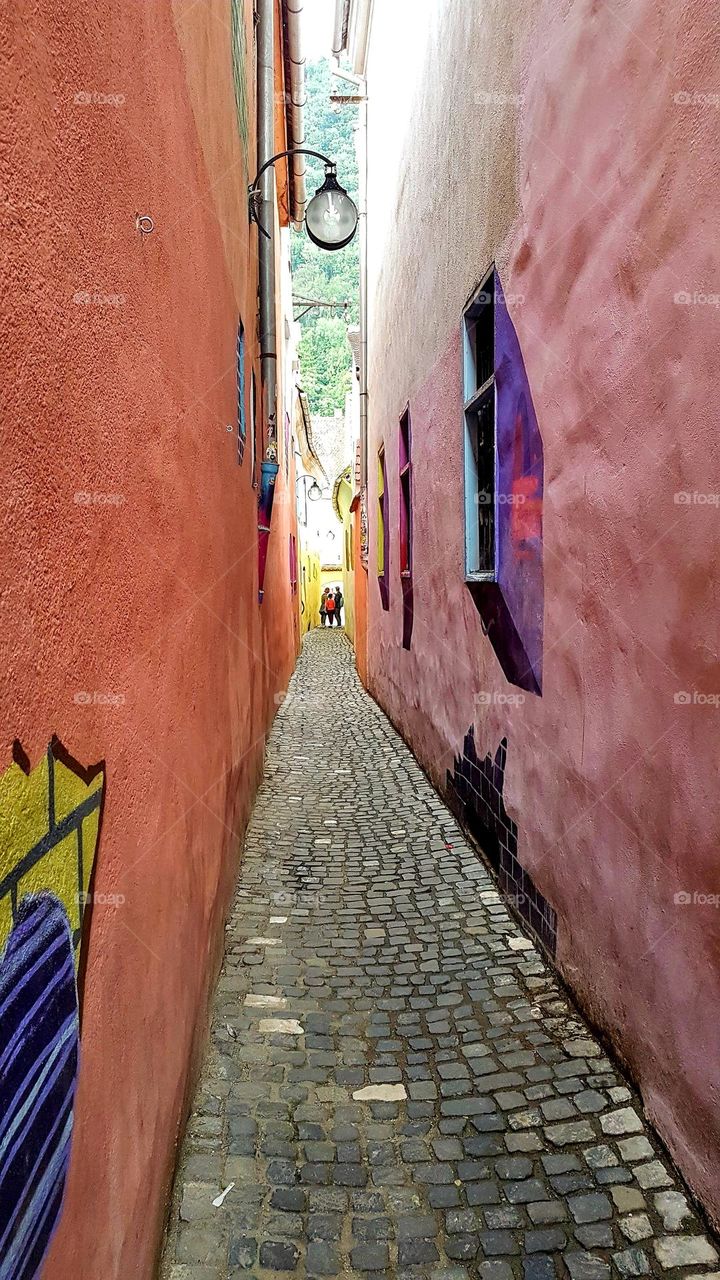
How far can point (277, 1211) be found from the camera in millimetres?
2051

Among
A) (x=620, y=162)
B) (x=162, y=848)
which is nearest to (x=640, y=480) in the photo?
(x=620, y=162)

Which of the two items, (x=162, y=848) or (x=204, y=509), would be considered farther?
(x=204, y=509)

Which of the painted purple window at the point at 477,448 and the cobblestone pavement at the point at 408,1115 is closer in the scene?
the cobblestone pavement at the point at 408,1115

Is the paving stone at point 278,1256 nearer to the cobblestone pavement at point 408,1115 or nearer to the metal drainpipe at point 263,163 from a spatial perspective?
the cobblestone pavement at point 408,1115

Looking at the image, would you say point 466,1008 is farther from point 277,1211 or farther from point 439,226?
point 439,226

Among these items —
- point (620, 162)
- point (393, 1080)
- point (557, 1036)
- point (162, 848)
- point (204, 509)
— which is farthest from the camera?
point (204, 509)

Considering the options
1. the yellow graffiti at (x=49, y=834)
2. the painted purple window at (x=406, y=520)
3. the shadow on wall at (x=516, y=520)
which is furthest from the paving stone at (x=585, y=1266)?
the painted purple window at (x=406, y=520)

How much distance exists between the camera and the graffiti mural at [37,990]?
964mm

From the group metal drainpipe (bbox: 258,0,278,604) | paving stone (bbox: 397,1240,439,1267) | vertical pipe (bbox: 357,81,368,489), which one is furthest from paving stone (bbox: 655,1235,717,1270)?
vertical pipe (bbox: 357,81,368,489)

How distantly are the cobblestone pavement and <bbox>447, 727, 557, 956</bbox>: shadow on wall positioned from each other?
136 millimetres

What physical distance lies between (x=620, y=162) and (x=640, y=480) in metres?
1.09

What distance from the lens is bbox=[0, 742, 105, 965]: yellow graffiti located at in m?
0.97

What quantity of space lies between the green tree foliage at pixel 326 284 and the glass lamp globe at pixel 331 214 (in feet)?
135

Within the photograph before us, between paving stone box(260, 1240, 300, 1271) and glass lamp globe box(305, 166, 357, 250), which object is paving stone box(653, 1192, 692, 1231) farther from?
glass lamp globe box(305, 166, 357, 250)
